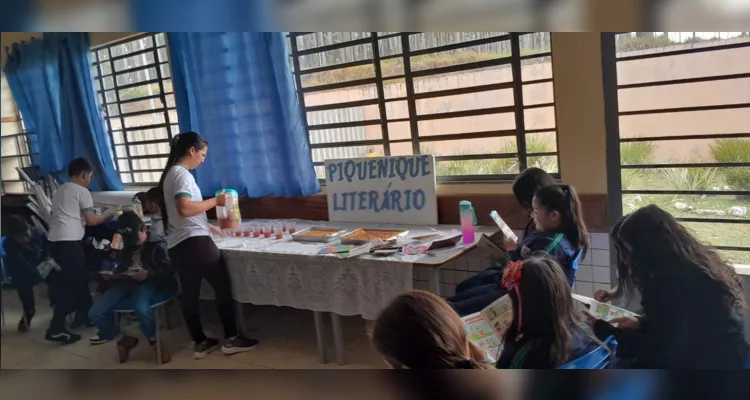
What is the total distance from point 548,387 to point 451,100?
544mm

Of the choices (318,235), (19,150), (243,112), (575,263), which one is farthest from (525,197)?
(19,150)

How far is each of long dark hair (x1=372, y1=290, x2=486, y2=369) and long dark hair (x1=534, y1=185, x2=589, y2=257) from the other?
0.25 m

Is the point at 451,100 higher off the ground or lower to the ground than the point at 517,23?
lower

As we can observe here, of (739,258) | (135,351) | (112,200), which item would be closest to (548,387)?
(739,258)

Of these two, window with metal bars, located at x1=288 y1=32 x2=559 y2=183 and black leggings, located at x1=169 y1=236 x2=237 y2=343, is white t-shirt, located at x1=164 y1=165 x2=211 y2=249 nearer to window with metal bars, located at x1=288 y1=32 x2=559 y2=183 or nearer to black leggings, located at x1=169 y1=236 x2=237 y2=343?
black leggings, located at x1=169 y1=236 x2=237 y2=343

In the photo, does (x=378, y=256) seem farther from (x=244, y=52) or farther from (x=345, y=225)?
(x=244, y=52)

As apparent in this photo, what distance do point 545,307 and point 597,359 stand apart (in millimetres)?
137

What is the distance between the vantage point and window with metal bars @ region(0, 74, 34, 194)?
104 centimetres

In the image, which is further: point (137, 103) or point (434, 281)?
point (137, 103)

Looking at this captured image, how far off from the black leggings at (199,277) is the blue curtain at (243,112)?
0.37 feet

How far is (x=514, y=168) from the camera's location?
902 mm

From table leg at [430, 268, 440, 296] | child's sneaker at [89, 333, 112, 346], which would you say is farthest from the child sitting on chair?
table leg at [430, 268, 440, 296]

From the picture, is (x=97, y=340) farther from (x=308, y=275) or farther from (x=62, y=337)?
(x=308, y=275)

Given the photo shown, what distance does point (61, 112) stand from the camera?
3.43 ft
